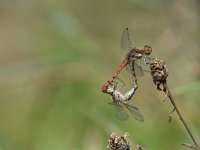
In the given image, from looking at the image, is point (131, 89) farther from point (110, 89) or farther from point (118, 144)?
point (118, 144)

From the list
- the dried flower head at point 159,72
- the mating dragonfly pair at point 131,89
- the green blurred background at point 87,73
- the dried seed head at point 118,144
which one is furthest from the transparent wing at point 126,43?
the green blurred background at point 87,73

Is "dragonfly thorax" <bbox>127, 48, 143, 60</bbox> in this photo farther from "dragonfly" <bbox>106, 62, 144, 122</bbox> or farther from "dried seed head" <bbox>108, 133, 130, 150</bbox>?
"dried seed head" <bbox>108, 133, 130, 150</bbox>

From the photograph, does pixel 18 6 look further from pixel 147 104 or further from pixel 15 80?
pixel 147 104

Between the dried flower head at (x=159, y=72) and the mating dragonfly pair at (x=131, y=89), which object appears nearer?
the dried flower head at (x=159, y=72)

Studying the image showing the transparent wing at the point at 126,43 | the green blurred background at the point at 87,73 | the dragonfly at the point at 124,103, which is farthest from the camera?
the green blurred background at the point at 87,73

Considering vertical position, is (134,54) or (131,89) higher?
(134,54)

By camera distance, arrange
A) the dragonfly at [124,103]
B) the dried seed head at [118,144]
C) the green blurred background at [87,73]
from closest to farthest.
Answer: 1. the dried seed head at [118,144]
2. the dragonfly at [124,103]
3. the green blurred background at [87,73]

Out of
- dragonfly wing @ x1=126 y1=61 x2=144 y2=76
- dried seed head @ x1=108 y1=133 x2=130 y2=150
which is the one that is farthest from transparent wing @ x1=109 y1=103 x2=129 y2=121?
dried seed head @ x1=108 y1=133 x2=130 y2=150

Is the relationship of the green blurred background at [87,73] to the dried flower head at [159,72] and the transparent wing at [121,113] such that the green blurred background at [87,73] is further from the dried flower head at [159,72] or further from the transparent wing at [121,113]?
the dried flower head at [159,72]

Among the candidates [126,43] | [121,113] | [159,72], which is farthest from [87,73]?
[159,72]
